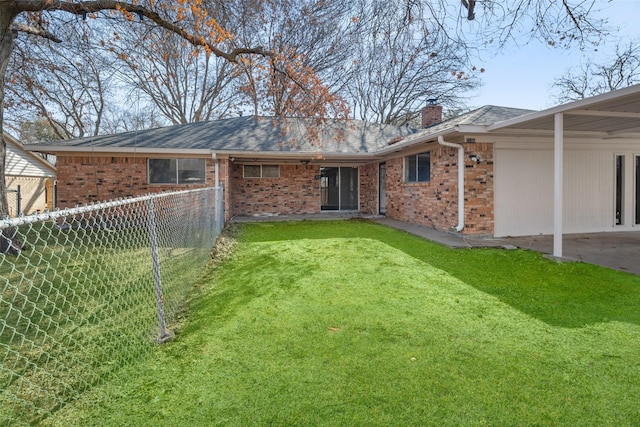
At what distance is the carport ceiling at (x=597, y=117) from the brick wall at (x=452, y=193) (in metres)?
0.94

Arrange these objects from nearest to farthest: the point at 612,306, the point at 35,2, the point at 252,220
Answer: the point at 612,306 → the point at 35,2 → the point at 252,220

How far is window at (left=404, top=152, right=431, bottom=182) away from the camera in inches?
383

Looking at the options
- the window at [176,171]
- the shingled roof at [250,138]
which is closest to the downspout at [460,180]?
the shingled roof at [250,138]

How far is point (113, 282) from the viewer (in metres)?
4.96

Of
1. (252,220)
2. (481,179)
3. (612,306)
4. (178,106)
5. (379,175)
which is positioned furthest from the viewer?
(178,106)

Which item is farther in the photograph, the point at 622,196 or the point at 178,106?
the point at 178,106

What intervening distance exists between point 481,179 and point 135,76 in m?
20.1

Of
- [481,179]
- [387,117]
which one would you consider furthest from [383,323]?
[387,117]

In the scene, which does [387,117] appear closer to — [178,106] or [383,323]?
[178,106]

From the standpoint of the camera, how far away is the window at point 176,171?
11.3 m

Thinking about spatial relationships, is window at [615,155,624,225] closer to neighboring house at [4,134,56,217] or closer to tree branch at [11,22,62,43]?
tree branch at [11,22,62,43]

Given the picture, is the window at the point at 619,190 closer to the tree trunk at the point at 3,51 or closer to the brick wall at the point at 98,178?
the brick wall at the point at 98,178

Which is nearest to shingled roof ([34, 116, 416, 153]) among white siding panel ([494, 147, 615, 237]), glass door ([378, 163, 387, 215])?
glass door ([378, 163, 387, 215])

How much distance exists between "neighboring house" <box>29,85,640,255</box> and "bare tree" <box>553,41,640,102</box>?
11.6m
